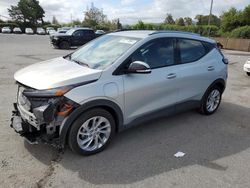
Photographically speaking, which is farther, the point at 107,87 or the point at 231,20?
the point at 231,20

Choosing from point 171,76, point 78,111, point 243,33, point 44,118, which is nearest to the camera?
point 44,118

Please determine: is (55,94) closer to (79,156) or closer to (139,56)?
(79,156)

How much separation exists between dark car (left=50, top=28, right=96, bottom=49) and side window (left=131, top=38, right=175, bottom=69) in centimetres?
1665

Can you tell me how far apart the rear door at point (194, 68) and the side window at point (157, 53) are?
0.79 ft

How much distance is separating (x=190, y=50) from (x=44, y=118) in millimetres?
3059

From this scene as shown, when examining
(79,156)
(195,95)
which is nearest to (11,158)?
(79,156)

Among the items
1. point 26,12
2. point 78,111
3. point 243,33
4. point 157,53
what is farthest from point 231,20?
point 26,12

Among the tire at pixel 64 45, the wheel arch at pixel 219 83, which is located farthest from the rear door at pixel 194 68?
the tire at pixel 64 45

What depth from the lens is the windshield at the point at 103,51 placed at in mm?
4004

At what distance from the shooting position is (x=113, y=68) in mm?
3764

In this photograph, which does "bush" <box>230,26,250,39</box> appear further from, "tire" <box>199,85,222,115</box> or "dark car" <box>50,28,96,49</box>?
"tire" <box>199,85,222,115</box>

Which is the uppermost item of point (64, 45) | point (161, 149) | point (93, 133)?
point (93, 133)

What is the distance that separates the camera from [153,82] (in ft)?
13.7

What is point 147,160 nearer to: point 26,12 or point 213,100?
point 213,100
